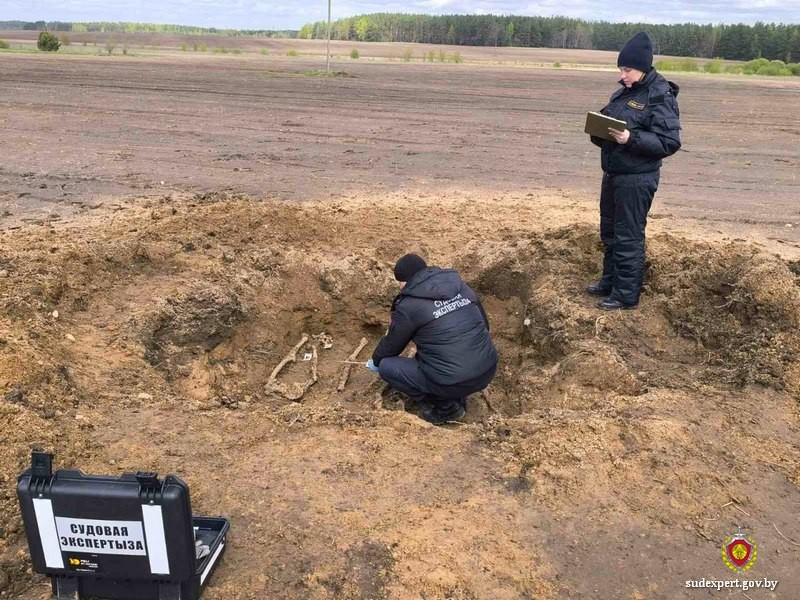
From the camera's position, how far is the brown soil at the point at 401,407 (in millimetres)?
2949

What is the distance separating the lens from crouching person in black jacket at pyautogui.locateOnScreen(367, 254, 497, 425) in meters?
4.39

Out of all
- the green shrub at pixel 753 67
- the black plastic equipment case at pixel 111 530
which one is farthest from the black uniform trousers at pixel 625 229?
the green shrub at pixel 753 67

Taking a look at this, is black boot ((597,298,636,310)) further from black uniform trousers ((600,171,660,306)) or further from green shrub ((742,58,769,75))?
green shrub ((742,58,769,75))

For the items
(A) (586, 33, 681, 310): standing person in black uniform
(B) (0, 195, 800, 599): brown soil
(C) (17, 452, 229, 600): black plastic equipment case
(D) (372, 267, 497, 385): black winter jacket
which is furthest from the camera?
(A) (586, 33, 681, 310): standing person in black uniform

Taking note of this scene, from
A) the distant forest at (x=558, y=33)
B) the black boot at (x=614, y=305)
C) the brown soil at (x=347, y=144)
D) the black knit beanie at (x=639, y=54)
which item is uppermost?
the distant forest at (x=558, y=33)

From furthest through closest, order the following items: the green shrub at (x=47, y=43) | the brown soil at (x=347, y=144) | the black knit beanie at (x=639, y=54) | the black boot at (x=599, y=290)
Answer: the green shrub at (x=47, y=43)
the brown soil at (x=347, y=144)
the black boot at (x=599, y=290)
the black knit beanie at (x=639, y=54)

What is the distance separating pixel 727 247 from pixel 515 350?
2.51 metres

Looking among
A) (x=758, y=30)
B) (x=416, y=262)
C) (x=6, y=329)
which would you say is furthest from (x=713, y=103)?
(x=758, y=30)

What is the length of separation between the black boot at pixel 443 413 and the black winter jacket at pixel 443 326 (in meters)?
0.36

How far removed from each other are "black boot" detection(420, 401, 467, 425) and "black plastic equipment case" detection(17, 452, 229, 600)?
2.51 meters

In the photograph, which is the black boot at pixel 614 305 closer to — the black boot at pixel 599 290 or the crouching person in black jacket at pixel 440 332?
the black boot at pixel 599 290

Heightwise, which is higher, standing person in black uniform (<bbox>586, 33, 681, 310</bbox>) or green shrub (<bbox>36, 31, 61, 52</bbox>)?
green shrub (<bbox>36, 31, 61, 52</bbox>)

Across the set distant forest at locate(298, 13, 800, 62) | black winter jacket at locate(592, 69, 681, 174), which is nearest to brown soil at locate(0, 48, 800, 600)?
black winter jacket at locate(592, 69, 681, 174)

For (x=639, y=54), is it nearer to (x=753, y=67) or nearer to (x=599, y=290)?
(x=599, y=290)
